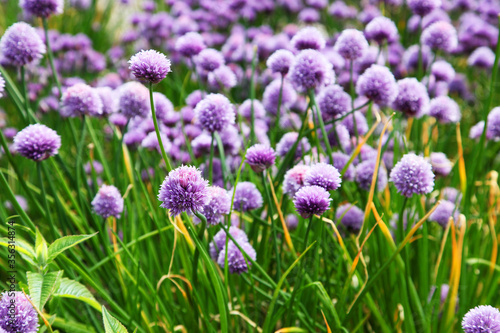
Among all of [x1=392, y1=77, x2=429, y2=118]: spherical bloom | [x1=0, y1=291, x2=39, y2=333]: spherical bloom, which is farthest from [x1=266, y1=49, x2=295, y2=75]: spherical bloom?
[x1=0, y1=291, x2=39, y2=333]: spherical bloom

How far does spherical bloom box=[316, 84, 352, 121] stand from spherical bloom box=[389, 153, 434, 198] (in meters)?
0.48

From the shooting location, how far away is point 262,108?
220cm

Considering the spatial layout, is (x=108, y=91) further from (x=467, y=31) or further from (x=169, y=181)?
(x=467, y=31)

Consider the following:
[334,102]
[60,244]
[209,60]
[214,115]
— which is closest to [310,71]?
[334,102]

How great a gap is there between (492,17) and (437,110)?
2.19 meters

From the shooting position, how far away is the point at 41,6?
71.9 inches

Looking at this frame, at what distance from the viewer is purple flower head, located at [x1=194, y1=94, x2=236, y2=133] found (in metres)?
1.54

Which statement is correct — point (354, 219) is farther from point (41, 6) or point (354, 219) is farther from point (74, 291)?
point (41, 6)

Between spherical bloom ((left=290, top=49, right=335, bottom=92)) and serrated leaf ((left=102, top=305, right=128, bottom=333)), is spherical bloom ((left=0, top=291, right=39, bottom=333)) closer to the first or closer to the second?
serrated leaf ((left=102, top=305, right=128, bottom=333))

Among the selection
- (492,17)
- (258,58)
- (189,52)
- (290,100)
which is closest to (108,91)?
(189,52)

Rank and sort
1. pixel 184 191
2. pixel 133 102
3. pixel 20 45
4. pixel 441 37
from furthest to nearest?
1. pixel 441 37
2. pixel 133 102
3. pixel 20 45
4. pixel 184 191

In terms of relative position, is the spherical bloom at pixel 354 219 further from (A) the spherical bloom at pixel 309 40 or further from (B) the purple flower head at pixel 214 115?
(A) the spherical bloom at pixel 309 40

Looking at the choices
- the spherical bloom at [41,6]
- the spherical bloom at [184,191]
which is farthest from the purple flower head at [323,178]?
the spherical bloom at [41,6]

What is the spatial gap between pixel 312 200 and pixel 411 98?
787 millimetres
